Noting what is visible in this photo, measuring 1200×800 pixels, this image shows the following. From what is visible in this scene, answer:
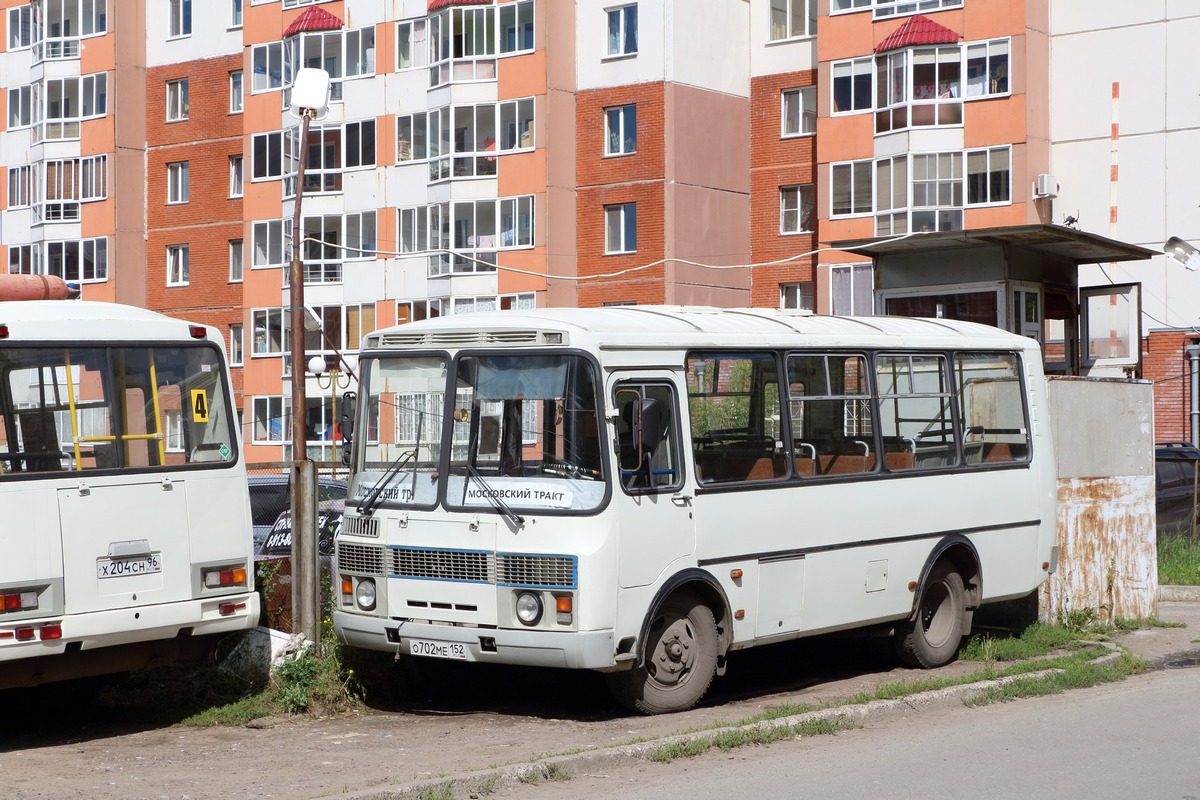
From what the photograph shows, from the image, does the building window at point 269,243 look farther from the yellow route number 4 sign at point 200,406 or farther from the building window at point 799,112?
the yellow route number 4 sign at point 200,406

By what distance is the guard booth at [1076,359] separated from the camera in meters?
14.1

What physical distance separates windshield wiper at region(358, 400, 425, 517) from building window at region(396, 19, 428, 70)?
41.1m

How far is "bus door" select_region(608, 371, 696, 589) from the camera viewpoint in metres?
9.85

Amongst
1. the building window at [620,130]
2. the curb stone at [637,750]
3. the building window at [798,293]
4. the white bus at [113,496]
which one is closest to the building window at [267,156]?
the building window at [620,130]

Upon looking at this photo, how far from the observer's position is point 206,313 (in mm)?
55562

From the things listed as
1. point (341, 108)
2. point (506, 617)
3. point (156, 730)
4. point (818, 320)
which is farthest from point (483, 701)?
point (341, 108)

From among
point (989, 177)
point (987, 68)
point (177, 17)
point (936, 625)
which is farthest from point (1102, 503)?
point (177, 17)

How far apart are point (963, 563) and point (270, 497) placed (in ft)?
23.1

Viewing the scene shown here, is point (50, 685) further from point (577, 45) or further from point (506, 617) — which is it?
point (577, 45)

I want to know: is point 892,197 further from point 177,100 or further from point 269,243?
point 177,100

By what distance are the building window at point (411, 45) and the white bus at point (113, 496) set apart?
134ft

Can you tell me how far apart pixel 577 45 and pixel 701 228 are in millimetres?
7216

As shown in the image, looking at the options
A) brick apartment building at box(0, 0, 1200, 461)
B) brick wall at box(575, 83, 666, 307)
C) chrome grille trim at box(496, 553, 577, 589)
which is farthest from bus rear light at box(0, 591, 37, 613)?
brick wall at box(575, 83, 666, 307)

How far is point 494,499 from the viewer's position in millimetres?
9906
